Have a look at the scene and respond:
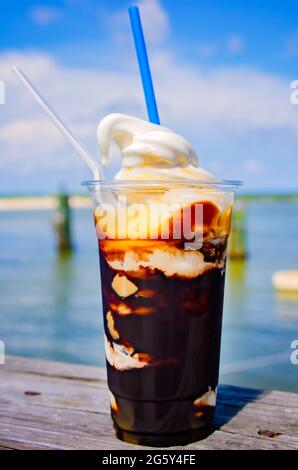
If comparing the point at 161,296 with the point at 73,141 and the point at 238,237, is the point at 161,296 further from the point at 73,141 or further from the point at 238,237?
the point at 238,237

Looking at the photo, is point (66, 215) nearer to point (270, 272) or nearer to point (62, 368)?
point (270, 272)

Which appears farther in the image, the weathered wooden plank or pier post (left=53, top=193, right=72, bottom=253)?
pier post (left=53, top=193, right=72, bottom=253)

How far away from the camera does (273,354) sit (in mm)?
5777

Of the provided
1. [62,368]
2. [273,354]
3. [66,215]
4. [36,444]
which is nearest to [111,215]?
[36,444]

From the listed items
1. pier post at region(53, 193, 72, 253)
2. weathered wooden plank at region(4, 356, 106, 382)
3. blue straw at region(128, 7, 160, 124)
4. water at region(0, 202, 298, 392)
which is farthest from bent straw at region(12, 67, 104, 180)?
pier post at region(53, 193, 72, 253)

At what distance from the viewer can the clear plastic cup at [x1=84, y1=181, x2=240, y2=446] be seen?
1573mm

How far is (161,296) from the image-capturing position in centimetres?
158

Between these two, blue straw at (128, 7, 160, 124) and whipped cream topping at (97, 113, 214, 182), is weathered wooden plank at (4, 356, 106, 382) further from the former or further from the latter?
blue straw at (128, 7, 160, 124)

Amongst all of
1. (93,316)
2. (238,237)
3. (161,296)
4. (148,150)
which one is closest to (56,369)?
(161,296)

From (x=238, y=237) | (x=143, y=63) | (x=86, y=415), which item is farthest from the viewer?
(x=238, y=237)

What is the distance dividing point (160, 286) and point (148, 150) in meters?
0.35

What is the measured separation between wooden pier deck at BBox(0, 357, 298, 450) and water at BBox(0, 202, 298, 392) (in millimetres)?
2901

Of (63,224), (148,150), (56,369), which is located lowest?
(63,224)

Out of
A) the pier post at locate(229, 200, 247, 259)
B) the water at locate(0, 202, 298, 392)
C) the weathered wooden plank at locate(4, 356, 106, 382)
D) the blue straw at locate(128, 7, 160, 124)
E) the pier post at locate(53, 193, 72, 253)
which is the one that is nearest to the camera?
the blue straw at locate(128, 7, 160, 124)
